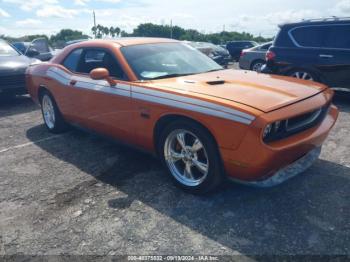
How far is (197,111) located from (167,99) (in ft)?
1.36

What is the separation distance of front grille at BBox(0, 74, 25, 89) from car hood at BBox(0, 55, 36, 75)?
11cm

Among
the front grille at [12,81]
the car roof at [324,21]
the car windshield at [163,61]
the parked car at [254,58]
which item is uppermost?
the car roof at [324,21]

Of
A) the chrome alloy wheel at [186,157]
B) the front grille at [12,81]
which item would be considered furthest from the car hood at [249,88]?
the front grille at [12,81]

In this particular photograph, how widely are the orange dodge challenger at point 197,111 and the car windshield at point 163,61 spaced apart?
0.01 meters

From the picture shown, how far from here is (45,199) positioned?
11.4 ft

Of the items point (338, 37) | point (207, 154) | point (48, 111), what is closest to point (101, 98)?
point (207, 154)

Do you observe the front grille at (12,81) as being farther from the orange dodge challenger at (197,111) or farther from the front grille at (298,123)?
the front grille at (298,123)

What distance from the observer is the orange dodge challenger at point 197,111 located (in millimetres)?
2857

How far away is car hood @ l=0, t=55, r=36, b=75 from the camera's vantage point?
301 inches

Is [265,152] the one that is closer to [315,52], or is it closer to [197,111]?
[197,111]

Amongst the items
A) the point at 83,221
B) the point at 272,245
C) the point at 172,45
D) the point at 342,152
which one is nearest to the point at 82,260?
the point at 83,221

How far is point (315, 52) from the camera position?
6902 millimetres

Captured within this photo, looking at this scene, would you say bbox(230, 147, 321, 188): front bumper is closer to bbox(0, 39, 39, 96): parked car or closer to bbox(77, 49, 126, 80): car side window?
bbox(77, 49, 126, 80): car side window

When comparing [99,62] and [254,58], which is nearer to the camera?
[99,62]
